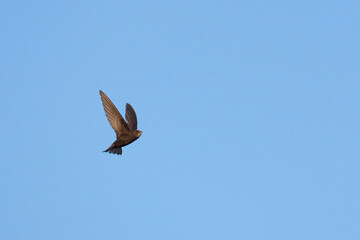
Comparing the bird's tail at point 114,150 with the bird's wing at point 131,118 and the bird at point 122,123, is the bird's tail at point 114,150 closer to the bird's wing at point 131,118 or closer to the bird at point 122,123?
the bird at point 122,123

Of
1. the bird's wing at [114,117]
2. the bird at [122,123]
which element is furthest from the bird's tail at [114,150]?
the bird's wing at [114,117]

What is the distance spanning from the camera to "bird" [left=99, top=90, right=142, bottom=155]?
2027 centimetres

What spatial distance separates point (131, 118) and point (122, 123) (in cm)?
45

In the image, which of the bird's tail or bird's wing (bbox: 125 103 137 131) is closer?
bird's wing (bbox: 125 103 137 131)

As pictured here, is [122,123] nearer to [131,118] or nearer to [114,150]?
[131,118]

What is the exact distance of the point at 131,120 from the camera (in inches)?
804

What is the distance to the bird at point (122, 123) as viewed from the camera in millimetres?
20269

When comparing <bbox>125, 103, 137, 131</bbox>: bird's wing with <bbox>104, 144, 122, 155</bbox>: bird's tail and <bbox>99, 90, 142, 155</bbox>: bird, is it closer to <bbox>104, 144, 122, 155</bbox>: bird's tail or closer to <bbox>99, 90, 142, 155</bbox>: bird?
<bbox>99, 90, 142, 155</bbox>: bird

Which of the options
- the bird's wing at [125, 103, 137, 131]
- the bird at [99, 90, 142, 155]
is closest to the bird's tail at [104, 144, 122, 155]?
the bird at [99, 90, 142, 155]

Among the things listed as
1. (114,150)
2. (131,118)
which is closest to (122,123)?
(131,118)

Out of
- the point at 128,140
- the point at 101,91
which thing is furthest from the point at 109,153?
the point at 101,91

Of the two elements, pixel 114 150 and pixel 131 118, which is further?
pixel 114 150

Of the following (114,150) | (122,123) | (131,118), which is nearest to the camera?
(122,123)

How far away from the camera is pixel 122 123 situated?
20266mm
